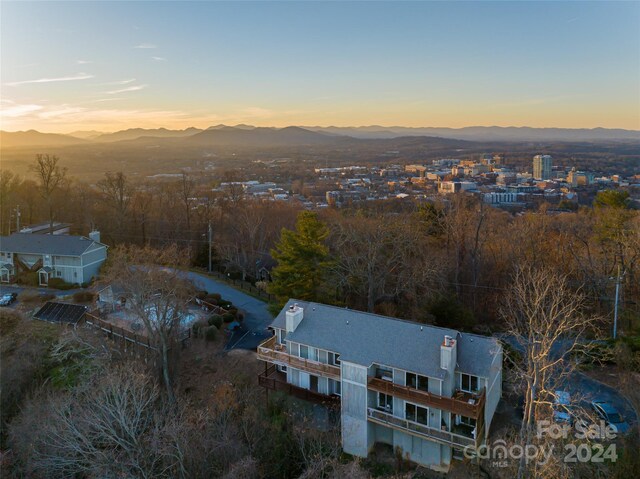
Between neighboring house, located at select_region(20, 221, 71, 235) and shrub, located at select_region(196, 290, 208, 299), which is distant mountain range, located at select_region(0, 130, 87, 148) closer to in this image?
neighboring house, located at select_region(20, 221, 71, 235)

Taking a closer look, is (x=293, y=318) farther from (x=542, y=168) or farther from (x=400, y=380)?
(x=542, y=168)

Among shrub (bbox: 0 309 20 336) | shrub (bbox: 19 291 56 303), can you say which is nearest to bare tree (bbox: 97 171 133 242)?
shrub (bbox: 19 291 56 303)

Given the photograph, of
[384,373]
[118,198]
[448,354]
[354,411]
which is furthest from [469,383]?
[118,198]

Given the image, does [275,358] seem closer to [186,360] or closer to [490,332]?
[186,360]

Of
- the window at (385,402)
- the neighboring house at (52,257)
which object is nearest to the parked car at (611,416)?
the window at (385,402)

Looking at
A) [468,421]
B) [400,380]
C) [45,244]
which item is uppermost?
[45,244]

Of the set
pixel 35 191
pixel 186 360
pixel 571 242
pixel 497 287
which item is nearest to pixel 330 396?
pixel 186 360
